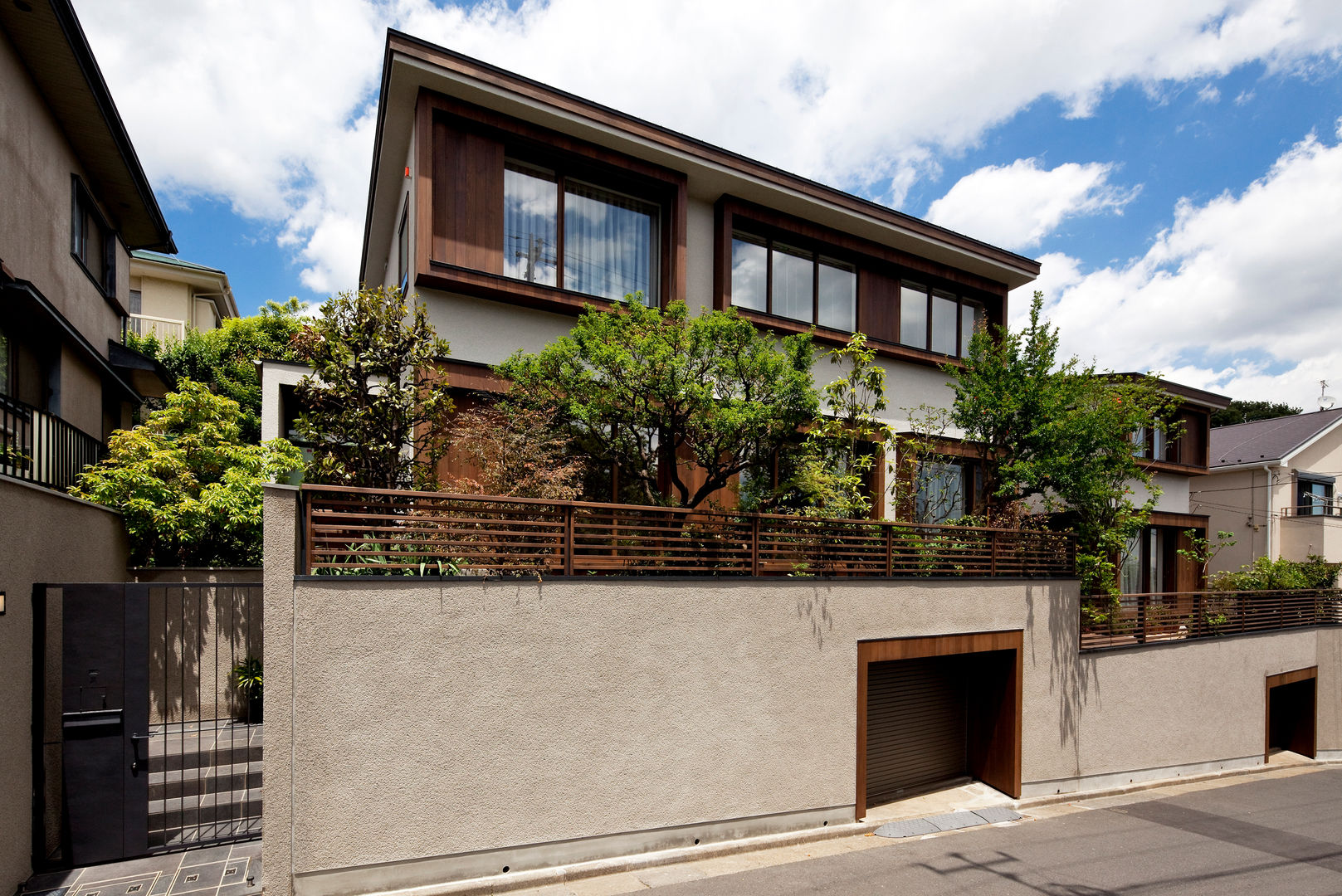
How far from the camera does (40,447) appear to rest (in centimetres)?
862

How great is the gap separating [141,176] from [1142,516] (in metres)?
19.9

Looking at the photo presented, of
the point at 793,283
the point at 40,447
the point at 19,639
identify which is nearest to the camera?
the point at 19,639

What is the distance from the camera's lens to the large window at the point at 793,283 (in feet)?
44.9

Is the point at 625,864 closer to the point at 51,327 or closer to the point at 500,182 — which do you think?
the point at 500,182

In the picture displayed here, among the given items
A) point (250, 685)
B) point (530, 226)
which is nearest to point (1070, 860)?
point (250, 685)

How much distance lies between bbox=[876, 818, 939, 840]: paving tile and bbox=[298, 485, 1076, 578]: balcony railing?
3.38 metres

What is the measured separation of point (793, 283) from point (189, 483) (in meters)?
11.1

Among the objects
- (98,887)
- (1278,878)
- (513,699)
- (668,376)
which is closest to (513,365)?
(668,376)

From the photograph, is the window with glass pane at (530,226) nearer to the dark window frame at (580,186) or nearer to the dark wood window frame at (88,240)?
the dark window frame at (580,186)

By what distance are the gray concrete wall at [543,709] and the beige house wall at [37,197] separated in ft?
22.6

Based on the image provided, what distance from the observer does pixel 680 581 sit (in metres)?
8.09

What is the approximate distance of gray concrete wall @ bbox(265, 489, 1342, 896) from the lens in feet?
20.5

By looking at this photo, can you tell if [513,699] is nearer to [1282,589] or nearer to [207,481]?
[207,481]

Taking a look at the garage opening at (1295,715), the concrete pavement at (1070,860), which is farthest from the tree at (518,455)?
the garage opening at (1295,715)
